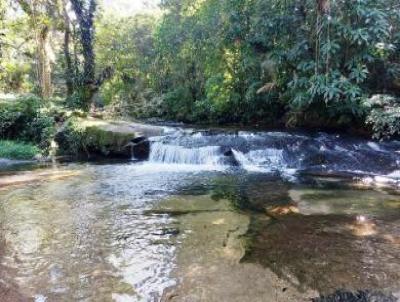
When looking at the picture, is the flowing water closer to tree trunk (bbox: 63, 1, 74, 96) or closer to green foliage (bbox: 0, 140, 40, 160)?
green foliage (bbox: 0, 140, 40, 160)

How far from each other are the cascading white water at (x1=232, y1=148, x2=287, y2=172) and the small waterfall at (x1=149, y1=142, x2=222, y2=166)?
0.57 m

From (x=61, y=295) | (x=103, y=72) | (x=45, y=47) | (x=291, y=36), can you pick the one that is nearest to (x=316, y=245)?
(x=61, y=295)

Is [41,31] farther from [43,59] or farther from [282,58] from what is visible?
[282,58]

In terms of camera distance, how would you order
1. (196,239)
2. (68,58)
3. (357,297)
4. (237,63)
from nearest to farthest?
(357,297)
(196,239)
(237,63)
(68,58)

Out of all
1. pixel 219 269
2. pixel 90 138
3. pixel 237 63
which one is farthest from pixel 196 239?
pixel 237 63

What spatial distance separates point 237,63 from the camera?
1593 cm

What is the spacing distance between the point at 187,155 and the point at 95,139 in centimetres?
323

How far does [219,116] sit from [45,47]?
888 centimetres

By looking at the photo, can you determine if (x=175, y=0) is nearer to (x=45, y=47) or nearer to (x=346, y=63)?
(x=45, y=47)

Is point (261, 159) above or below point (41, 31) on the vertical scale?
below

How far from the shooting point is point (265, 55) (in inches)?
552

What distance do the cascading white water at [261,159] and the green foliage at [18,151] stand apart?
20.4ft

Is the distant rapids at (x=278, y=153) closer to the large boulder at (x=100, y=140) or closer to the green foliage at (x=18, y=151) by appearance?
the large boulder at (x=100, y=140)

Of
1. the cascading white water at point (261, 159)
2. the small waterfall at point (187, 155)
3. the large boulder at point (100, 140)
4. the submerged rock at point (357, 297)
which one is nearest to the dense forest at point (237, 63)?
the large boulder at point (100, 140)
